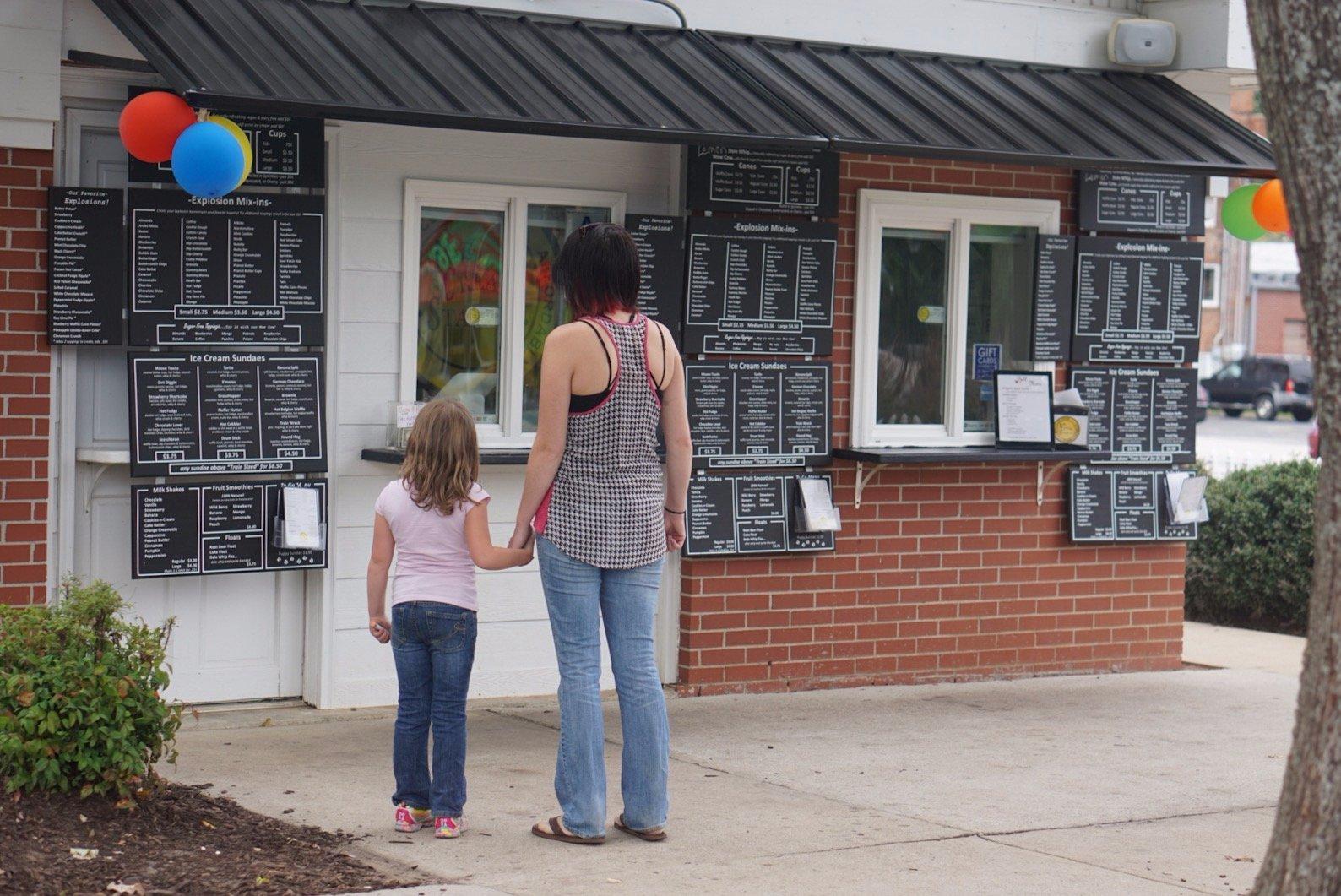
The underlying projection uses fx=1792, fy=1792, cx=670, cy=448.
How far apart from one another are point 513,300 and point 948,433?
246 cm

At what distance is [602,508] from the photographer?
556cm

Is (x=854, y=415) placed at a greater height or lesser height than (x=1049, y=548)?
greater

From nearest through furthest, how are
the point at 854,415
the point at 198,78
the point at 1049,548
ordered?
1. the point at 198,78
2. the point at 854,415
3. the point at 1049,548

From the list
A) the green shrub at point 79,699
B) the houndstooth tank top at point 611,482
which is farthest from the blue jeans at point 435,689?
the green shrub at point 79,699

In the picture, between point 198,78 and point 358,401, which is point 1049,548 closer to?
point 358,401

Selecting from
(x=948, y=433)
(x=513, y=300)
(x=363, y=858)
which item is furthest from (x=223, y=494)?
(x=948, y=433)

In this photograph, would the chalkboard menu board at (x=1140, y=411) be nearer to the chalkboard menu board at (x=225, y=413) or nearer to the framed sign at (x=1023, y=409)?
the framed sign at (x=1023, y=409)

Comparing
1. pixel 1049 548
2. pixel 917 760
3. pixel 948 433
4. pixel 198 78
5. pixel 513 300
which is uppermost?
pixel 198 78

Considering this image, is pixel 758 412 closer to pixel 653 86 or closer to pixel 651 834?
pixel 653 86

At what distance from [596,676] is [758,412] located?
308cm

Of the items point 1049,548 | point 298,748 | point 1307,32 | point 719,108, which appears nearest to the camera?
point 1307,32

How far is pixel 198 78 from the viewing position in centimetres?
635

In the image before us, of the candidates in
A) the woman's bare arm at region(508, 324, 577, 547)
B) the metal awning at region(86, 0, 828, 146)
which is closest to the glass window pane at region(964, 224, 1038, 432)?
the metal awning at region(86, 0, 828, 146)

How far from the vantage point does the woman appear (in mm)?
5551
